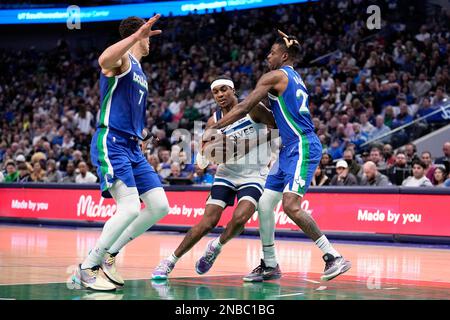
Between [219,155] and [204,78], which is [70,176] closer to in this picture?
[204,78]

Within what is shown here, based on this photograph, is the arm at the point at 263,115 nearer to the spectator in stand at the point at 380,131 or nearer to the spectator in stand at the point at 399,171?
the spectator in stand at the point at 399,171

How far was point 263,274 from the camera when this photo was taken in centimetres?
882

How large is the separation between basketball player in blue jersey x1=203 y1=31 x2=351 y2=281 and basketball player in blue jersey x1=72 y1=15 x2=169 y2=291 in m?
0.86

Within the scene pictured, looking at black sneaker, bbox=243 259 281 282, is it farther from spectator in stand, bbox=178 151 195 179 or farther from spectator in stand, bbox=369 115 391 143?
spectator in stand, bbox=369 115 391 143

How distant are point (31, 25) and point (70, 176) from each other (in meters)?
18.4

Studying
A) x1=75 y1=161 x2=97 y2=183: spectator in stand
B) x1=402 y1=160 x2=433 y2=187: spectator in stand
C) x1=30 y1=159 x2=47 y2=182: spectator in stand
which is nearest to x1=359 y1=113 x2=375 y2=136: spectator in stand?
x1=402 y1=160 x2=433 y2=187: spectator in stand

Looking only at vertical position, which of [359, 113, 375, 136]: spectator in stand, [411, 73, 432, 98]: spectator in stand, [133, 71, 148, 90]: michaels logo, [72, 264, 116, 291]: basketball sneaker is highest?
[411, 73, 432, 98]: spectator in stand

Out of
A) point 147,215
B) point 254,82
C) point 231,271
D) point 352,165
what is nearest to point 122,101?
point 147,215

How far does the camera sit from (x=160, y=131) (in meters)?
23.2

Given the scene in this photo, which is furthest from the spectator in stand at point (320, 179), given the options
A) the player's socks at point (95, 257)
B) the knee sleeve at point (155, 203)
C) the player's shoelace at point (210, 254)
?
the player's socks at point (95, 257)

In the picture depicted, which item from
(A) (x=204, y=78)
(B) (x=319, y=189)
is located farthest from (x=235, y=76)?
(B) (x=319, y=189)

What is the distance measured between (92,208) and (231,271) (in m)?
9.18

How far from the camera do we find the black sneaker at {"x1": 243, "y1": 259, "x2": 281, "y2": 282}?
8.72 meters

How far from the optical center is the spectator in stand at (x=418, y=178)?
15.3 m
